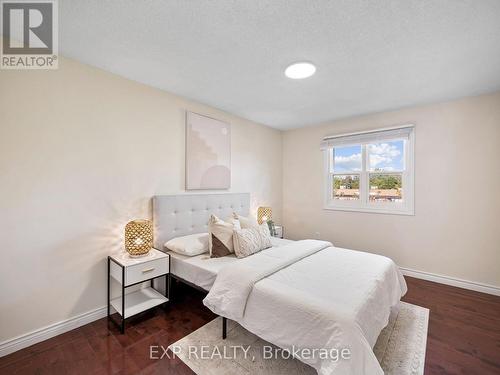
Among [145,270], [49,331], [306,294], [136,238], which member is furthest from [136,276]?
[306,294]

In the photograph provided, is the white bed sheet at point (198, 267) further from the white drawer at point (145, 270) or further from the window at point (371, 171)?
the window at point (371, 171)

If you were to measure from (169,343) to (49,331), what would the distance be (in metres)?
1.03

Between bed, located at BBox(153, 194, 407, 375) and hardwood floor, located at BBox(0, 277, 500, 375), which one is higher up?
bed, located at BBox(153, 194, 407, 375)

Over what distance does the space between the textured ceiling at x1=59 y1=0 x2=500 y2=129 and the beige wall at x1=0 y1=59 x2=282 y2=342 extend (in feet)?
1.16

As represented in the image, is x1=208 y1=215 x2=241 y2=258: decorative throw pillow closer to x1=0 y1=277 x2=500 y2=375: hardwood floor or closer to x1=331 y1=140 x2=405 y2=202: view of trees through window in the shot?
x1=0 y1=277 x2=500 y2=375: hardwood floor

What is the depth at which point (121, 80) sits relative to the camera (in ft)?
7.77

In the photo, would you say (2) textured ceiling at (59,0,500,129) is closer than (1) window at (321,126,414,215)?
Yes

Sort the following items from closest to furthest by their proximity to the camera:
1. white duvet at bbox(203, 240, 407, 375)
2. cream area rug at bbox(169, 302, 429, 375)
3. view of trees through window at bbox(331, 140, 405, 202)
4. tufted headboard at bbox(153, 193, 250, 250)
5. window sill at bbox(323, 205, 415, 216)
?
1. white duvet at bbox(203, 240, 407, 375)
2. cream area rug at bbox(169, 302, 429, 375)
3. tufted headboard at bbox(153, 193, 250, 250)
4. window sill at bbox(323, 205, 415, 216)
5. view of trees through window at bbox(331, 140, 405, 202)

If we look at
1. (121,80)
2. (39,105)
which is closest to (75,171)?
(39,105)

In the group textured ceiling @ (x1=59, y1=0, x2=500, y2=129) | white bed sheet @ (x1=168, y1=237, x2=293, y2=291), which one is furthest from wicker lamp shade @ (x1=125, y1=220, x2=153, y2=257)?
textured ceiling @ (x1=59, y1=0, x2=500, y2=129)

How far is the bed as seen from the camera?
1318mm

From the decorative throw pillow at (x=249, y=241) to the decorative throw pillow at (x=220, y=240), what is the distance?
0.20 feet

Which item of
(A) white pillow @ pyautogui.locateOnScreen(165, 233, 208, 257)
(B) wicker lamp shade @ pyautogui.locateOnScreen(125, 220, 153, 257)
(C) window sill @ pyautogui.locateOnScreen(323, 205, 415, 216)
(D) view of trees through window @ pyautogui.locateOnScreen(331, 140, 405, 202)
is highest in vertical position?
(D) view of trees through window @ pyautogui.locateOnScreen(331, 140, 405, 202)

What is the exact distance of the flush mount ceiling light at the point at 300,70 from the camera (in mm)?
2116
